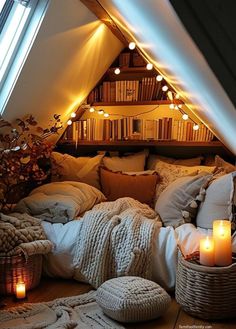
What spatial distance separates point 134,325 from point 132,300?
18cm

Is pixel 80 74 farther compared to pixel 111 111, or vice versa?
pixel 111 111

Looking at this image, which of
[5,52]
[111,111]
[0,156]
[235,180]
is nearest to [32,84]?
[5,52]

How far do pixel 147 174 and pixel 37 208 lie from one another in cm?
112

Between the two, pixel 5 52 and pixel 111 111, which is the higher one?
pixel 5 52

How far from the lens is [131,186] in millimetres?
3709

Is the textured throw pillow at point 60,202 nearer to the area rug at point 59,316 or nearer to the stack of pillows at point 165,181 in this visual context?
the stack of pillows at point 165,181

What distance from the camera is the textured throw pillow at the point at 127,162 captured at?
4.01m

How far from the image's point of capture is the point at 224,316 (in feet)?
7.74

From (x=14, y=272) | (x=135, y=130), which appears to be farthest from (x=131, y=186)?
(x=14, y=272)

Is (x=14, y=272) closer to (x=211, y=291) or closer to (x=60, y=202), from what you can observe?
(x=60, y=202)

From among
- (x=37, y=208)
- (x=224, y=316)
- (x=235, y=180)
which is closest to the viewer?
(x=224, y=316)

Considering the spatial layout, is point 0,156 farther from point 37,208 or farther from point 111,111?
point 111,111

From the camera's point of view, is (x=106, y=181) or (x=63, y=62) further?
(x=106, y=181)

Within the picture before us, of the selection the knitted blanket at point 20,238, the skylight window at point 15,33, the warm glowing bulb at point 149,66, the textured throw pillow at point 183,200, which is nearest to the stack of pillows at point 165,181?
the textured throw pillow at point 183,200
